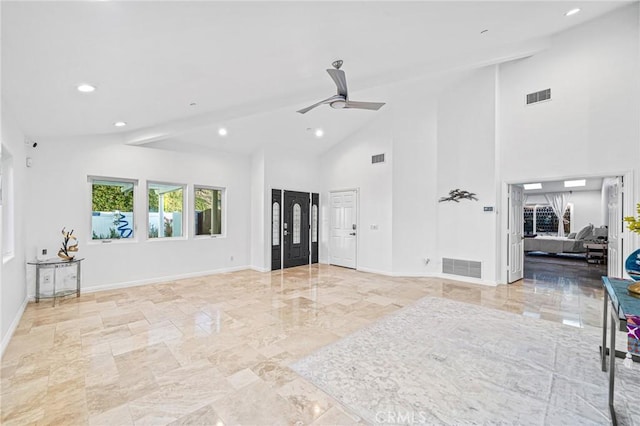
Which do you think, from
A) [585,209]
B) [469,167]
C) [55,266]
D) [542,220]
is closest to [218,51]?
[55,266]

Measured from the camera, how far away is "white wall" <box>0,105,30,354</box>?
10.4ft

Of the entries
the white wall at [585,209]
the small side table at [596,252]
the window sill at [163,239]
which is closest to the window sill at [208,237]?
the window sill at [163,239]

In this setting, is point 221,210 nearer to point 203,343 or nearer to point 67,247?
point 67,247

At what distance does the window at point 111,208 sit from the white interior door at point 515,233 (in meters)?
7.74

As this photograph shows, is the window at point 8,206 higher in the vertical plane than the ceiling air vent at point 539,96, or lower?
lower

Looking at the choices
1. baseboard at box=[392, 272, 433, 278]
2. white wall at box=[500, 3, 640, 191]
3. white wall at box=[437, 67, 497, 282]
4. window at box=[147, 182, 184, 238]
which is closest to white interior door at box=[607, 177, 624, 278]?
white wall at box=[500, 3, 640, 191]

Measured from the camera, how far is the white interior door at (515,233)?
602 cm

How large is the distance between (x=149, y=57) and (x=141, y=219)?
162 inches

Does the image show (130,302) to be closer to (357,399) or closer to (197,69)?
(197,69)

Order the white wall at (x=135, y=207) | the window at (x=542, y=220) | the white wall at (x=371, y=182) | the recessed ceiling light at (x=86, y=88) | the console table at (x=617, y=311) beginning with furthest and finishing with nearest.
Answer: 1. the window at (x=542, y=220)
2. the white wall at (x=371, y=182)
3. the white wall at (x=135, y=207)
4. the recessed ceiling light at (x=86, y=88)
5. the console table at (x=617, y=311)

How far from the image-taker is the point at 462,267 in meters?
6.21

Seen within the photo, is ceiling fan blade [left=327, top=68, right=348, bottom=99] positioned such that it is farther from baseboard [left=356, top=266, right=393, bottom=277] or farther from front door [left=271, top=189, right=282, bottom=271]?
baseboard [left=356, top=266, right=393, bottom=277]

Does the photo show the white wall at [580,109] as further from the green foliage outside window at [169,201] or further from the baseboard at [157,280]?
the green foliage outside window at [169,201]

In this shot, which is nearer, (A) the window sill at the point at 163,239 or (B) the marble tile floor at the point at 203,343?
(B) the marble tile floor at the point at 203,343
